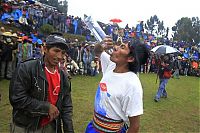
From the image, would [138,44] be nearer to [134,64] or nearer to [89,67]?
[134,64]

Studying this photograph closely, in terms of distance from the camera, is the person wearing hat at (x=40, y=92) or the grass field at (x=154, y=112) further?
the grass field at (x=154, y=112)

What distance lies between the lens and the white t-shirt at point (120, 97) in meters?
2.24

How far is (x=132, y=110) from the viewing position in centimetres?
223

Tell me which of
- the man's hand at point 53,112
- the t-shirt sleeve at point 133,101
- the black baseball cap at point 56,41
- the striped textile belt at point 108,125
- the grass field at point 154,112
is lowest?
the grass field at point 154,112

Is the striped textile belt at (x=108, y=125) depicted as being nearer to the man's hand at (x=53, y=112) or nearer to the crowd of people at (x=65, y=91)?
the crowd of people at (x=65, y=91)

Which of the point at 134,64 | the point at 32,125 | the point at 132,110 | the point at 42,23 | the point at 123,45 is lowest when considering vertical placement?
the point at 32,125

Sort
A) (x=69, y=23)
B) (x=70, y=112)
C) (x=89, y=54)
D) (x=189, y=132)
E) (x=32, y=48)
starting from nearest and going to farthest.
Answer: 1. (x=70, y=112)
2. (x=189, y=132)
3. (x=32, y=48)
4. (x=89, y=54)
5. (x=69, y=23)

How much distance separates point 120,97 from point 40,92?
27.2 inches

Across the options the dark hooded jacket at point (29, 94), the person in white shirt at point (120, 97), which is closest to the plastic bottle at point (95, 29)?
the person in white shirt at point (120, 97)

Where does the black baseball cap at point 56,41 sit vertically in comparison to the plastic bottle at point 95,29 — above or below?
below

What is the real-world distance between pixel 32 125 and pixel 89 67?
11381mm

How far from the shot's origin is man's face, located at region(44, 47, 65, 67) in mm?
2414

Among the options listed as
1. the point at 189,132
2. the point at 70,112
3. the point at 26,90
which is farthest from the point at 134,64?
the point at 189,132

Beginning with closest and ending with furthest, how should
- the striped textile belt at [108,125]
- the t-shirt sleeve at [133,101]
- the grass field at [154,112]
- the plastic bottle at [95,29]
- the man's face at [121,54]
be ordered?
the t-shirt sleeve at [133,101], the striped textile belt at [108,125], the man's face at [121,54], the plastic bottle at [95,29], the grass field at [154,112]
